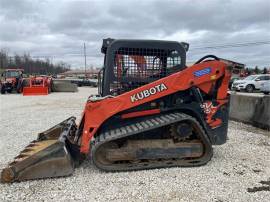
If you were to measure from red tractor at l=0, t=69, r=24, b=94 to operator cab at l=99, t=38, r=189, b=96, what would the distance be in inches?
983

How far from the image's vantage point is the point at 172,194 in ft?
13.7

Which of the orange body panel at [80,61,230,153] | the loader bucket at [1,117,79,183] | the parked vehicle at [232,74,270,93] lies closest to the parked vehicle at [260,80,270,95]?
the parked vehicle at [232,74,270,93]

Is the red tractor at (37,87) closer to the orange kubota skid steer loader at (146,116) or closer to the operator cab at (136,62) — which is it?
the orange kubota skid steer loader at (146,116)

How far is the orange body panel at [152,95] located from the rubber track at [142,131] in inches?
8.9

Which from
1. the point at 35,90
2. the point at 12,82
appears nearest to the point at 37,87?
the point at 35,90

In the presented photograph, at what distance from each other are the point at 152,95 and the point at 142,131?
25.7 inches

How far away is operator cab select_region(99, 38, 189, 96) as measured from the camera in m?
→ 5.61

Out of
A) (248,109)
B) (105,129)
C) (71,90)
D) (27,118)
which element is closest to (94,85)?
(71,90)

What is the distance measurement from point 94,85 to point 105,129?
37242 mm

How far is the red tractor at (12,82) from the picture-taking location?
28.8 metres

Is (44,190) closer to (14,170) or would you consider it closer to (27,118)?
(14,170)

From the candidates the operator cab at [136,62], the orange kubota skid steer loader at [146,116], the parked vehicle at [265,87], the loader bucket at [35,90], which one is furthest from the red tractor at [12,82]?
the operator cab at [136,62]

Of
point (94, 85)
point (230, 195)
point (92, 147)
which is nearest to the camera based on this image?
point (230, 195)

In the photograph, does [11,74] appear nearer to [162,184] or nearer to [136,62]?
[136,62]
